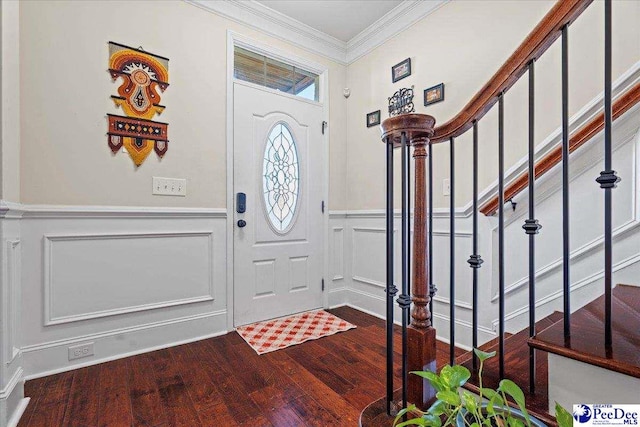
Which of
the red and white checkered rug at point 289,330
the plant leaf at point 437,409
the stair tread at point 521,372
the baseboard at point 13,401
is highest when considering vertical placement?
the plant leaf at point 437,409

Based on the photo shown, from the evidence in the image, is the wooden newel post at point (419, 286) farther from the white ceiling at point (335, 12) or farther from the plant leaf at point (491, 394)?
the white ceiling at point (335, 12)

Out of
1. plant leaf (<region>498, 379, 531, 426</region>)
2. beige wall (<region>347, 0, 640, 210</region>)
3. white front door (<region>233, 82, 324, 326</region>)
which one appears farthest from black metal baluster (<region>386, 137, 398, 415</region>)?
white front door (<region>233, 82, 324, 326</region>)

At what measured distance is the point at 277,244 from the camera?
2.78 meters

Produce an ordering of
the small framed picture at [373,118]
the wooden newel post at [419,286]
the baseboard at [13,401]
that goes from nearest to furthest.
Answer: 1. the wooden newel post at [419,286]
2. the baseboard at [13,401]
3. the small framed picture at [373,118]

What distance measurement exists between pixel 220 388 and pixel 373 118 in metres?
2.42

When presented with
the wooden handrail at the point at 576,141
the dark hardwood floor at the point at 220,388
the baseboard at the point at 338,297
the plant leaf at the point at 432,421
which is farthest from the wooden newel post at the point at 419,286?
the baseboard at the point at 338,297

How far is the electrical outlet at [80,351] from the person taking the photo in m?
1.91

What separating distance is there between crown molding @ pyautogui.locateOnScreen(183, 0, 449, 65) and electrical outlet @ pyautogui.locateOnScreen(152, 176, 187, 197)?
133 cm

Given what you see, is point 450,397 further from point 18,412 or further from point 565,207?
point 18,412

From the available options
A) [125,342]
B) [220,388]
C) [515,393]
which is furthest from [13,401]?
[515,393]

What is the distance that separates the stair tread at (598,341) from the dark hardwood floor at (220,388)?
37.4 inches

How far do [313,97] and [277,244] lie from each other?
4.77 feet

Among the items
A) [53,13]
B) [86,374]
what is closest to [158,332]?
[86,374]

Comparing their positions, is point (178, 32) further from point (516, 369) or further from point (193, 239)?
point (516, 369)
